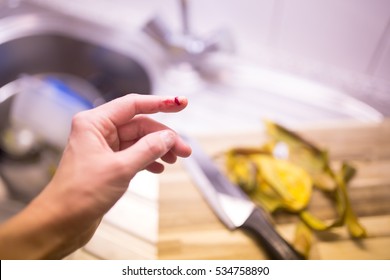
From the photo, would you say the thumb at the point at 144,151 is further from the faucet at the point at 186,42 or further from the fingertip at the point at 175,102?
the faucet at the point at 186,42

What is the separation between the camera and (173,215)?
53 centimetres

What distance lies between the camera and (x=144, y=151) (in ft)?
1.29

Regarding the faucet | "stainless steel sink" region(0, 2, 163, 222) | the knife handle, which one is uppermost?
the faucet

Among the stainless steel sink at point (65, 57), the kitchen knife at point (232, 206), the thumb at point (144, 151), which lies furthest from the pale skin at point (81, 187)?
the stainless steel sink at point (65, 57)

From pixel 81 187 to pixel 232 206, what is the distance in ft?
0.73

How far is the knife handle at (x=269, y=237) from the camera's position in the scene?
1.58 ft

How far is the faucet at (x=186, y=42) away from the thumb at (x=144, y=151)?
1.11ft

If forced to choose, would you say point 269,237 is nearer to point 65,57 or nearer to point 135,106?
point 135,106

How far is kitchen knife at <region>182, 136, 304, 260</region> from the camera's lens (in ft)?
1.60

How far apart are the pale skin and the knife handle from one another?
0.54 ft

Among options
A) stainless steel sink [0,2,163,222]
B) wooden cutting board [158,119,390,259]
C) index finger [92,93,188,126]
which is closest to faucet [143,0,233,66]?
stainless steel sink [0,2,163,222]

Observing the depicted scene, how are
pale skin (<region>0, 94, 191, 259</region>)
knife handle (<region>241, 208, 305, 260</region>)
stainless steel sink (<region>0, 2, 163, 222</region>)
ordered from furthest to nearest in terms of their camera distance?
stainless steel sink (<region>0, 2, 163, 222</region>), knife handle (<region>241, 208, 305, 260</region>), pale skin (<region>0, 94, 191, 259</region>)

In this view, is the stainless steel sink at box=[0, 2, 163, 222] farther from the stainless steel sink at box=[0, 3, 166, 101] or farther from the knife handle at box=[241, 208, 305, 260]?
the knife handle at box=[241, 208, 305, 260]

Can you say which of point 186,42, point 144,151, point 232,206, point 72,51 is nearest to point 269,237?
point 232,206
